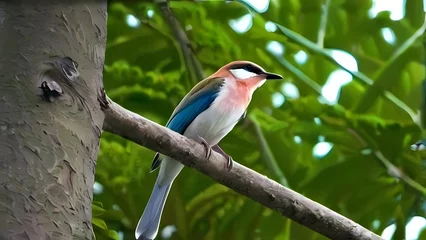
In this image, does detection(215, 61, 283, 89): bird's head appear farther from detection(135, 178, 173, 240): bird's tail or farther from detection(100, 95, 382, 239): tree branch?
detection(100, 95, 382, 239): tree branch

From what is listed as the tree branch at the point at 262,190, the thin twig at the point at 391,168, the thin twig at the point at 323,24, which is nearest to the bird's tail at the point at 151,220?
the tree branch at the point at 262,190

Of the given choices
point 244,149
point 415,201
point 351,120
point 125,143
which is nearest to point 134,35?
point 125,143

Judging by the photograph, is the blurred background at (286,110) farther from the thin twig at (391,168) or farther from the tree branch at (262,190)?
the tree branch at (262,190)

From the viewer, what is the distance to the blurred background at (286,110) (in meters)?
1.54

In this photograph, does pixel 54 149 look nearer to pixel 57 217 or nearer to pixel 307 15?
pixel 57 217

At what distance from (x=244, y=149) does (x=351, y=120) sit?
0.98 ft

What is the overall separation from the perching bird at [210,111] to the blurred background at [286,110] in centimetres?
7

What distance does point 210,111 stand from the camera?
5.09 feet

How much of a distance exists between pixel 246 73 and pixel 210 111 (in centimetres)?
14

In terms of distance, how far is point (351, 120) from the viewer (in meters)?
1.48

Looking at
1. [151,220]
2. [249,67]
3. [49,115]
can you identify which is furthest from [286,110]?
[49,115]

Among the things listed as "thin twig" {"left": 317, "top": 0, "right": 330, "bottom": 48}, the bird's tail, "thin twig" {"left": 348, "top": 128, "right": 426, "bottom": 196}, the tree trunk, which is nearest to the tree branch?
the tree trunk

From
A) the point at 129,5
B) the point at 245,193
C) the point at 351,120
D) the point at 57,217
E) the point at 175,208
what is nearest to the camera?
the point at 57,217

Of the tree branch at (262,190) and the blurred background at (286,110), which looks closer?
the tree branch at (262,190)
